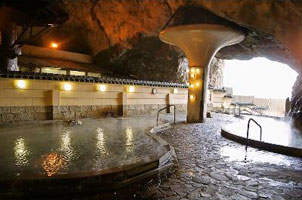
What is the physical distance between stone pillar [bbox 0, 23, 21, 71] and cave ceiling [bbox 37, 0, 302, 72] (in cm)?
710

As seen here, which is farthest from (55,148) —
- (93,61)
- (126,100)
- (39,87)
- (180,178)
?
(93,61)

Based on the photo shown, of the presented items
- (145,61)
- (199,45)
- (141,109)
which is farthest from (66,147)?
(145,61)

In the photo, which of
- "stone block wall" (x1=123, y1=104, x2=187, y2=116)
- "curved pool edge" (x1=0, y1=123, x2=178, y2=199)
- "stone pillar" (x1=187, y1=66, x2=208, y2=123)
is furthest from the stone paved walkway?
"stone block wall" (x1=123, y1=104, x2=187, y2=116)

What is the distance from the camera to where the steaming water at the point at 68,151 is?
4.16 meters

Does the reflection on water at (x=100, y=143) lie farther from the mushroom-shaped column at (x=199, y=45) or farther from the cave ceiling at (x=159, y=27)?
the cave ceiling at (x=159, y=27)

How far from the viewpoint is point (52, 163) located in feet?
14.9

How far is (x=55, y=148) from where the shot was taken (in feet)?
19.1

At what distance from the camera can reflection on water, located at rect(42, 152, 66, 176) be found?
4.10 meters

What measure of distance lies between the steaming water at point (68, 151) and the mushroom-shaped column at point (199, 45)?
5.63 m

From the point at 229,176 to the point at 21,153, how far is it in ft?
16.4

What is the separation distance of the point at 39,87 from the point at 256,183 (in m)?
10.6

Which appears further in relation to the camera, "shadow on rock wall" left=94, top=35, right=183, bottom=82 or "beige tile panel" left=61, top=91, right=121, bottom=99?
"shadow on rock wall" left=94, top=35, right=183, bottom=82

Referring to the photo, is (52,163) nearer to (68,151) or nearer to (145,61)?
(68,151)

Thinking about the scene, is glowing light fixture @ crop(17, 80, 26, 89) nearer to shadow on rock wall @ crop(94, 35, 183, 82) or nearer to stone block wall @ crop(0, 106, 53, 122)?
stone block wall @ crop(0, 106, 53, 122)
